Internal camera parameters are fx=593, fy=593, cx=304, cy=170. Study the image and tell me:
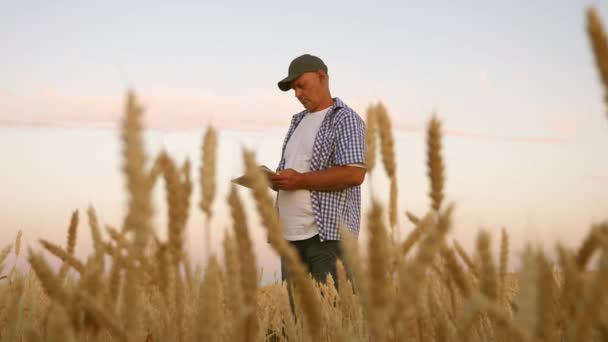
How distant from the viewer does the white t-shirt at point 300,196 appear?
3924mm

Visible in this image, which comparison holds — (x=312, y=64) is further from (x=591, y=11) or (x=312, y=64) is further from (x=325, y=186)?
(x=591, y=11)

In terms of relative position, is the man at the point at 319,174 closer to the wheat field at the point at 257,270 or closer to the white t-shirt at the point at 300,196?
the white t-shirt at the point at 300,196

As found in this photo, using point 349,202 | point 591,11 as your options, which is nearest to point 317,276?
point 349,202

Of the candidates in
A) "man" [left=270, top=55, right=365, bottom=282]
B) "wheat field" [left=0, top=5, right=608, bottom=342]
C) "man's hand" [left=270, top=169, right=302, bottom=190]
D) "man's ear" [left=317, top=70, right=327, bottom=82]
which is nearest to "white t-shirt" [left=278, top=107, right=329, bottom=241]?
"man" [left=270, top=55, right=365, bottom=282]

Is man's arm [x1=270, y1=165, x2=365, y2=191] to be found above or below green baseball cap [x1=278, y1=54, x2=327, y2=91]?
below

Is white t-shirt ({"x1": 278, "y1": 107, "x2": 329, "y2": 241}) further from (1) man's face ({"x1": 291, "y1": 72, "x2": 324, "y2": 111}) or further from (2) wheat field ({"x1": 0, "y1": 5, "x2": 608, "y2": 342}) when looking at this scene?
(2) wheat field ({"x1": 0, "y1": 5, "x2": 608, "y2": 342})

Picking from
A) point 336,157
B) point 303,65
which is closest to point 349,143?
point 336,157

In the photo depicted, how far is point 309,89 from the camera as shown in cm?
419

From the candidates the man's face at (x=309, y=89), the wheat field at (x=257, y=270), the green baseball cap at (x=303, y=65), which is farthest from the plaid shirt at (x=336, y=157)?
the wheat field at (x=257, y=270)

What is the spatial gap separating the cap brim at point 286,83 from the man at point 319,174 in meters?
0.01

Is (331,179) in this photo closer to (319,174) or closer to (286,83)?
(319,174)

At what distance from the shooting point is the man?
370 cm

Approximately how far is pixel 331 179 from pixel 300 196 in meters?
0.36

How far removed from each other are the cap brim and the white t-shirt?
0.29 m
